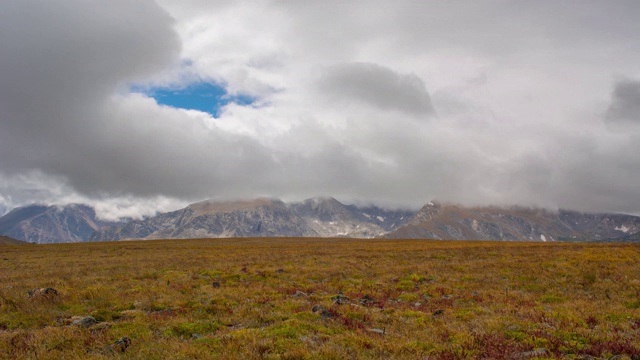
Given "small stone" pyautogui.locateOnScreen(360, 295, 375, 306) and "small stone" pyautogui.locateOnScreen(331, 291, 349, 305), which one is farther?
"small stone" pyautogui.locateOnScreen(360, 295, 375, 306)

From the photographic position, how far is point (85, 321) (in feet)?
50.2

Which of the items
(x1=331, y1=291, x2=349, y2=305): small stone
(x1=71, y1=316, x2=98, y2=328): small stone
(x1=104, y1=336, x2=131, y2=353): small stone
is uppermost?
(x1=104, y1=336, x2=131, y2=353): small stone

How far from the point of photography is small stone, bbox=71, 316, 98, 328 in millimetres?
14961

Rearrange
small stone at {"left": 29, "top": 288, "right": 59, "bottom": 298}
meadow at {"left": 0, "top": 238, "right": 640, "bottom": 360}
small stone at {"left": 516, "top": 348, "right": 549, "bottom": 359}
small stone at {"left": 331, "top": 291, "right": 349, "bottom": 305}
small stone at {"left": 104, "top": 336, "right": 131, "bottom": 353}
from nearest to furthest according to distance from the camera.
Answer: small stone at {"left": 516, "top": 348, "right": 549, "bottom": 359} < meadow at {"left": 0, "top": 238, "right": 640, "bottom": 360} < small stone at {"left": 104, "top": 336, "right": 131, "bottom": 353} < small stone at {"left": 331, "top": 291, "right": 349, "bottom": 305} < small stone at {"left": 29, "top": 288, "right": 59, "bottom": 298}

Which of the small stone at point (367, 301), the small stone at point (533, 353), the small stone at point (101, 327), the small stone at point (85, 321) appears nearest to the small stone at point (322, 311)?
the small stone at point (367, 301)

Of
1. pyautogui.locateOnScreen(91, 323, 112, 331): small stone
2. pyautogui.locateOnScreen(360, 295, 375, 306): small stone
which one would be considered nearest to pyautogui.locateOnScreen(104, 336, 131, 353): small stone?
pyautogui.locateOnScreen(91, 323, 112, 331): small stone

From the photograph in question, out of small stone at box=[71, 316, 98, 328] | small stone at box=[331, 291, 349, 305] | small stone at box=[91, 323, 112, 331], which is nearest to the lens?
small stone at box=[91, 323, 112, 331]

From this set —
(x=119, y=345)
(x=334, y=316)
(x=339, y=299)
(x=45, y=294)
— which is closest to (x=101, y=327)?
(x=119, y=345)

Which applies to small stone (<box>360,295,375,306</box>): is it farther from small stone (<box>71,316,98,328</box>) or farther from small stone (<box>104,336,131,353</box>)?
small stone (<box>71,316,98,328</box>)

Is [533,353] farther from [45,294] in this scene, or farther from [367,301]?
[45,294]

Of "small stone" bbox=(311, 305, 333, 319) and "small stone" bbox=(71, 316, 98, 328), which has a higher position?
"small stone" bbox=(311, 305, 333, 319)

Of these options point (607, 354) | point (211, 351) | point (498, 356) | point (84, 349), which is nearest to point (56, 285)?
point (84, 349)

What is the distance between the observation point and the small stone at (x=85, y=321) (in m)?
15.0

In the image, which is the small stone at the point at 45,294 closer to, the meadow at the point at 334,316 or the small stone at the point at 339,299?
the meadow at the point at 334,316
